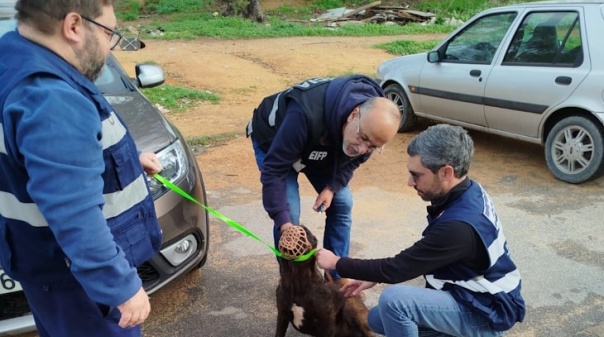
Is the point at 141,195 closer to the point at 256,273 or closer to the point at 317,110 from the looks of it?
the point at 317,110

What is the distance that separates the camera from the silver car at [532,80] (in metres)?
5.43

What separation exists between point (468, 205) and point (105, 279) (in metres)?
1.55

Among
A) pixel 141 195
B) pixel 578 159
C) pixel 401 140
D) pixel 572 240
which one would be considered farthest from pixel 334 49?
pixel 141 195

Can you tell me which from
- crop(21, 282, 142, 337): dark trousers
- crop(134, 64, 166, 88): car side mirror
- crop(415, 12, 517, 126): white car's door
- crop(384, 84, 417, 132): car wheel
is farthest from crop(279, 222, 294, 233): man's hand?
crop(384, 84, 417, 132): car wheel

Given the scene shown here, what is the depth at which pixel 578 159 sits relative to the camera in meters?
5.61

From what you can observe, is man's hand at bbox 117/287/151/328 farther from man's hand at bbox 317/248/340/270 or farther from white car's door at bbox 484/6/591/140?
white car's door at bbox 484/6/591/140

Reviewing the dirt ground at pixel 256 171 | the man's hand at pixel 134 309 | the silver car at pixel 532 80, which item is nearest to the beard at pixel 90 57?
the man's hand at pixel 134 309

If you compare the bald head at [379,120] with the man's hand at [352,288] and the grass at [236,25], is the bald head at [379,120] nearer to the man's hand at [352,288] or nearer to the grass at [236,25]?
the man's hand at [352,288]

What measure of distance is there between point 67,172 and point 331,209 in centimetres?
214

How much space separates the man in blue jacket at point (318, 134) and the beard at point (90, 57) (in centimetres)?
119

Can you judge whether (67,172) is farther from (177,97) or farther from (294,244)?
(177,97)

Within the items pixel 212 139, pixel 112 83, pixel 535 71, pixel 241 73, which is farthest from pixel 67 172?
pixel 241 73

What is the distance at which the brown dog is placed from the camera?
106 inches

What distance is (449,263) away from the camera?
2436mm
